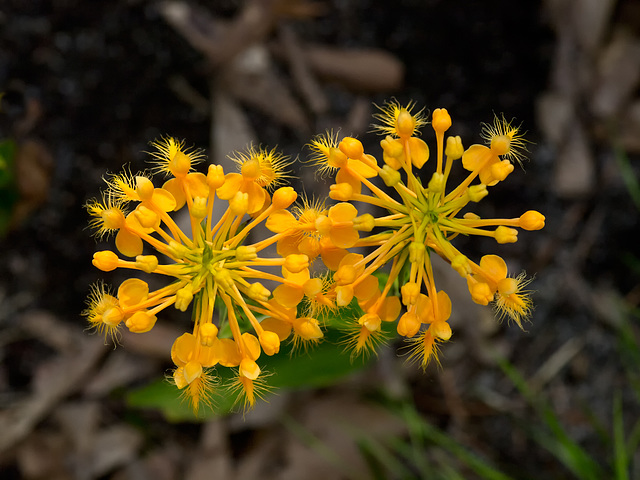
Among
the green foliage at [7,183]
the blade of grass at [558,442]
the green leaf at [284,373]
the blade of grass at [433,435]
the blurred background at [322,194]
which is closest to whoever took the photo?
the green leaf at [284,373]

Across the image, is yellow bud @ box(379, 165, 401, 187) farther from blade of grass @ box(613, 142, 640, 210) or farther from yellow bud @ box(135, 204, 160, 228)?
blade of grass @ box(613, 142, 640, 210)

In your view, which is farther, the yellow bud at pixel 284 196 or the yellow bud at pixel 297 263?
the yellow bud at pixel 284 196

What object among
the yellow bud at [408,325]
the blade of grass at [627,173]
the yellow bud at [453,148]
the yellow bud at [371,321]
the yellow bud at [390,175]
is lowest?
the yellow bud at [408,325]

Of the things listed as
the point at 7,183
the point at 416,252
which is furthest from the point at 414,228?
the point at 7,183

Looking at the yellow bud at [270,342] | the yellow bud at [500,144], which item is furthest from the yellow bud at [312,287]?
the yellow bud at [500,144]

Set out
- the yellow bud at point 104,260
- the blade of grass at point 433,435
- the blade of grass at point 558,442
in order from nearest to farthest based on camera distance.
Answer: the yellow bud at point 104,260, the blade of grass at point 558,442, the blade of grass at point 433,435

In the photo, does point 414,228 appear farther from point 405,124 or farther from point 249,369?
point 249,369

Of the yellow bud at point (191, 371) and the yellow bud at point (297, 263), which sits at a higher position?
the yellow bud at point (297, 263)

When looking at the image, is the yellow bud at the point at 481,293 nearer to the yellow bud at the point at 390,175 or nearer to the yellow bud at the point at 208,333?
the yellow bud at the point at 390,175
